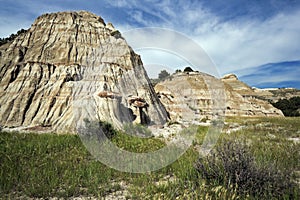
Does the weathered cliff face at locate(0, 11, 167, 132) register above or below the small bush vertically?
above

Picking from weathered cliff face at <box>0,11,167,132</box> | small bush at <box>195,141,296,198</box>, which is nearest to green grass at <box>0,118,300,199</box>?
small bush at <box>195,141,296,198</box>

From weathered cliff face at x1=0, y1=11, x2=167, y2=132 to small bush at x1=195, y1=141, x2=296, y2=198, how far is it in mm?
13210

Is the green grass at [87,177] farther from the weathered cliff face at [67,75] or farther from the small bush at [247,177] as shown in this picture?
the weathered cliff face at [67,75]

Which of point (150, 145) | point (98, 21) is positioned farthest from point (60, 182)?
point (98, 21)

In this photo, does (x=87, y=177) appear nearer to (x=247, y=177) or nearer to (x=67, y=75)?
(x=247, y=177)

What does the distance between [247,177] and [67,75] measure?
22.2 metres

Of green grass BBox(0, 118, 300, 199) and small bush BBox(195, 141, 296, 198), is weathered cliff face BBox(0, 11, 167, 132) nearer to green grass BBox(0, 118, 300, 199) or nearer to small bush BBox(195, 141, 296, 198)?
green grass BBox(0, 118, 300, 199)

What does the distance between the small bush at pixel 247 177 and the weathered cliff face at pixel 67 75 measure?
13210 millimetres

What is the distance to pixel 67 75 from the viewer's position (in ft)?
75.6

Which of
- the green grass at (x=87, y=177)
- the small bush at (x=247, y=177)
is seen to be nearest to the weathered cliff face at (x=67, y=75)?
the green grass at (x=87, y=177)

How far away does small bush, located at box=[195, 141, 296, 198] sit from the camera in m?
3.47

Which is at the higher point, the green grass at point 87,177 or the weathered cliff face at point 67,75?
the weathered cliff face at point 67,75

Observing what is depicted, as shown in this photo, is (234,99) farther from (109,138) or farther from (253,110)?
(109,138)

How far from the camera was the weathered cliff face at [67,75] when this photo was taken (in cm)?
2059
